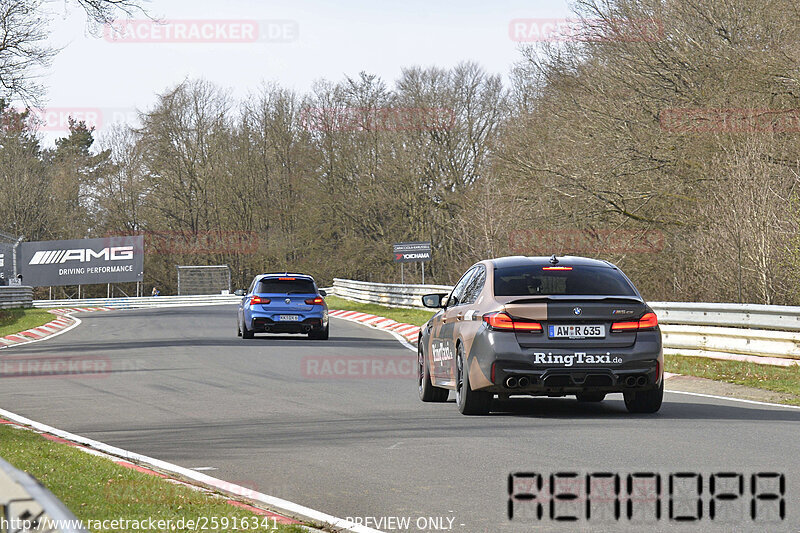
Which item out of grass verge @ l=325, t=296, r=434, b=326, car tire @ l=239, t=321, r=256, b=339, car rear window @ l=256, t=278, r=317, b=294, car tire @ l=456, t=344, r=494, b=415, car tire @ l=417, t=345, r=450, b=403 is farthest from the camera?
grass verge @ l=325, t=296, r=434, b=326

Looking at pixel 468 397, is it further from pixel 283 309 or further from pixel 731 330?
pixel 283 309

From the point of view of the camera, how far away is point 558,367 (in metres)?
10.3

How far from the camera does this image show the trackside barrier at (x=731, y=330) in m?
15.9

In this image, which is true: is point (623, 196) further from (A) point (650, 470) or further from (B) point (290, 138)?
(B) point (290, 138)

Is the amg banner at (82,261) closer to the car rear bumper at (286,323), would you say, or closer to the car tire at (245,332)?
the car tire at (245,332)

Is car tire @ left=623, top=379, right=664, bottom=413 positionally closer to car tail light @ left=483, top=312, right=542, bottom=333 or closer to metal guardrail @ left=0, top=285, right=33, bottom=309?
car tail light @ left=483, top=312, right=542, bottom=333

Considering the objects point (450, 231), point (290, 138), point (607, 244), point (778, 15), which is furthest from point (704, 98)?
point (290, 138)

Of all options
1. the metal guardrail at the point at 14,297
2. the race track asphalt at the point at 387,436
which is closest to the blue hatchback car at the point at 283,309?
the race track asphalt at the point at 387,436

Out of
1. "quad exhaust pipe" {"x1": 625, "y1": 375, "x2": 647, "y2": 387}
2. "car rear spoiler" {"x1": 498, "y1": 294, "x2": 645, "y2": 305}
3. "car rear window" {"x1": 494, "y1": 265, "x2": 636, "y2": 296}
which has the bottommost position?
"quad exhaust pipe" {"x1": 625, "y1": 375, "x2": 647, "y2": 387}

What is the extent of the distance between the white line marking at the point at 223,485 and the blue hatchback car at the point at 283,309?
47.4 ft

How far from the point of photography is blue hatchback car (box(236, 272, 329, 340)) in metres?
25.3

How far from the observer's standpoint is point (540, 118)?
38.4m

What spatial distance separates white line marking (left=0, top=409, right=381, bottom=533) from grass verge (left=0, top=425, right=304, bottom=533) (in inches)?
12.0

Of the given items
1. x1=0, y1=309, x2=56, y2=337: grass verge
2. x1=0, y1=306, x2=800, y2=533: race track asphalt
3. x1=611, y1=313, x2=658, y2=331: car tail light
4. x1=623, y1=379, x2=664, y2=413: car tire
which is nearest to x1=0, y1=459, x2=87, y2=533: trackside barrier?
x1=0, y1=306, x2=800, y2=533: race track asphalt
